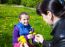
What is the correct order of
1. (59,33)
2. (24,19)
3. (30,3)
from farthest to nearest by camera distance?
(30,3) < (24,19) < (59,33)

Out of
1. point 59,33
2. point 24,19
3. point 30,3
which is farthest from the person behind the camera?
point 30,3

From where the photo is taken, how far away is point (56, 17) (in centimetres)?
217

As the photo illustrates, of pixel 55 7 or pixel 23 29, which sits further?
pixel 23 29

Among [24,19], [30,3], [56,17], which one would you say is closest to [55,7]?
[56,17]

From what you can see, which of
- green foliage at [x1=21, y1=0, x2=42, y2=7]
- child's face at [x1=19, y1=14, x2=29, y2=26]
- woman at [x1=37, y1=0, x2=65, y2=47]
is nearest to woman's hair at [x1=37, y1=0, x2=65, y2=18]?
woman at [x1=37, y1=0, x2=65, y2=47]

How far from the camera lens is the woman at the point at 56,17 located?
2.09m

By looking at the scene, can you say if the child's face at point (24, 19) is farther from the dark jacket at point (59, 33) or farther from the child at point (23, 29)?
the dark jacket at point (59, 33)

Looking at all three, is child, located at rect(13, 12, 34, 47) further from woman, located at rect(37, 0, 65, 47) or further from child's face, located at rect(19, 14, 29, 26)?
woman, located at rect(37, 0, 65, 47)

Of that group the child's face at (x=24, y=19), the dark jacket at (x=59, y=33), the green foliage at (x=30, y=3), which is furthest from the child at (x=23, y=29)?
the green foliage at (x=30, y=3)

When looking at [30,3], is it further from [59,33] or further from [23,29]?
[59,33]

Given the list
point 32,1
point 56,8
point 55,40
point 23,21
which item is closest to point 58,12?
point 56,8

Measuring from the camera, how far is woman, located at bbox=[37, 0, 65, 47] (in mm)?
2086

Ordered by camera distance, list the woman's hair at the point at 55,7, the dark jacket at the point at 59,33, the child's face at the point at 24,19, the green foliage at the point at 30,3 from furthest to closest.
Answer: the green foliage at the point at 30,3, the child's face at the point at 24,19, the woman's hair at the point at 55,7, the dark jacket at the point at 59,33

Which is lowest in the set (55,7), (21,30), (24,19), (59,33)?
(21,30)
